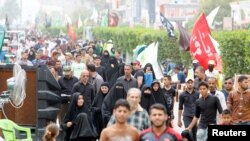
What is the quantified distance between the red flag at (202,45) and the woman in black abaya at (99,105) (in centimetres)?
624

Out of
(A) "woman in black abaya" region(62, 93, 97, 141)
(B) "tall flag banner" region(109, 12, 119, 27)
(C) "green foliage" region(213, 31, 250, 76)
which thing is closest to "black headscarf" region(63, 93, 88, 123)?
(A) "woman in black abaya" region(62, 93, 97, 141)

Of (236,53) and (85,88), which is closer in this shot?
(85,88)

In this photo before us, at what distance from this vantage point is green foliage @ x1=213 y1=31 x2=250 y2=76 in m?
26.0

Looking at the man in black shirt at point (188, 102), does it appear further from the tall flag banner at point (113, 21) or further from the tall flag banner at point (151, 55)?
the tall flag banner at point (113, 21)

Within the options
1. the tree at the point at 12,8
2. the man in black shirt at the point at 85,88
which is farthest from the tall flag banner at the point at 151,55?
the tree at the point at 12,8

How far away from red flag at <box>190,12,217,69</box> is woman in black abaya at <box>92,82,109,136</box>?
246 inches

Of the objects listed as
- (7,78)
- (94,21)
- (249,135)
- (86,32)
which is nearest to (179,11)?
(94,21)

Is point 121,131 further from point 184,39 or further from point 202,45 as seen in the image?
point 184,39

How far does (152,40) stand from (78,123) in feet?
85.8

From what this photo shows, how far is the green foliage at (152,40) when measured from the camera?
3872 centimetres

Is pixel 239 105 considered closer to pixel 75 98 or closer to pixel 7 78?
pixel 75 98

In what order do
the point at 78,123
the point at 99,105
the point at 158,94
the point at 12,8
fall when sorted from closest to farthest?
the point at 78,123 → the point at 99,105 → the point at 158,94 → the point at 12,8

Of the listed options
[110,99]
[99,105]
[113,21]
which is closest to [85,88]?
[99,105]

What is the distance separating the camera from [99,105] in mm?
15906
